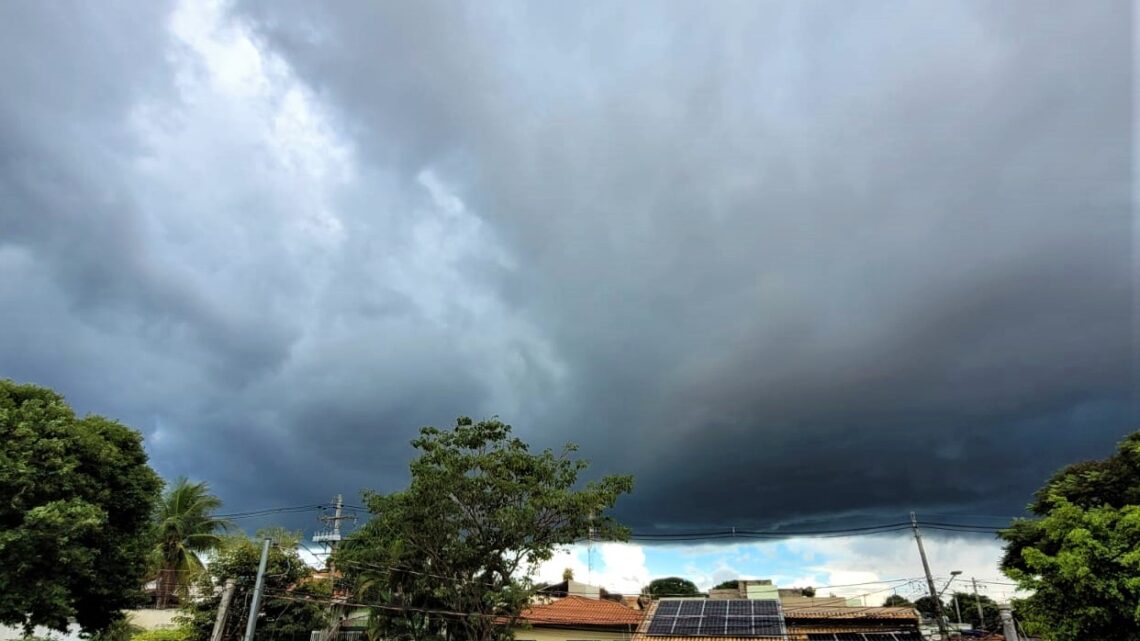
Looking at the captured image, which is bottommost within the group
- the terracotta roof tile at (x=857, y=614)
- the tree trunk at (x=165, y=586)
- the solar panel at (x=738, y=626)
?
the solar panel at (x=738, y=626)

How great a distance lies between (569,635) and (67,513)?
22.6 metres

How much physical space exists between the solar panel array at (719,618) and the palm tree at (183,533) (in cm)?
2708

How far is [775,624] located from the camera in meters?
30.1

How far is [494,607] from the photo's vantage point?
26391 mm

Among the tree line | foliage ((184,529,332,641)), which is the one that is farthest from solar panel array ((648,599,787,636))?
foliage ((184,529,332,641))

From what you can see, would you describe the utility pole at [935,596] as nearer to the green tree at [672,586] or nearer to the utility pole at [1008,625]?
the utility pole at [1008,625]

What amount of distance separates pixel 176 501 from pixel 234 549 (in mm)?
14709

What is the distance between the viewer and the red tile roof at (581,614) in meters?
31.7

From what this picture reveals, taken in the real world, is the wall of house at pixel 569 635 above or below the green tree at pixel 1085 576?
below

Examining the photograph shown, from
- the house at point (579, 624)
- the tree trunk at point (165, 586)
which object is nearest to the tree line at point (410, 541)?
the house at point (579, 624)

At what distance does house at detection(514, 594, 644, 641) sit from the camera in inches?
1236

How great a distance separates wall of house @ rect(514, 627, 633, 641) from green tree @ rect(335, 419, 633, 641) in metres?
5.89

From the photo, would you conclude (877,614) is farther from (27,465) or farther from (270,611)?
(27,465)

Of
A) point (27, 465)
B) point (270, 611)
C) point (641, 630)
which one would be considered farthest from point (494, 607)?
point (27, 465)
